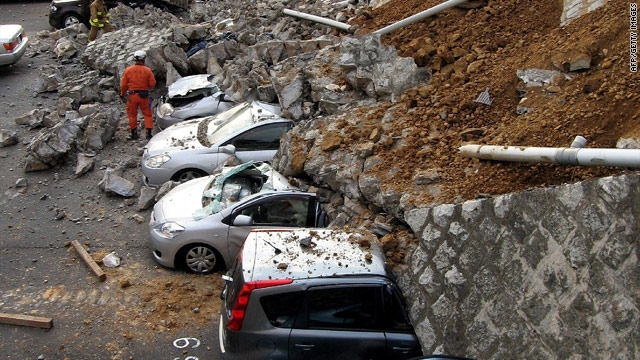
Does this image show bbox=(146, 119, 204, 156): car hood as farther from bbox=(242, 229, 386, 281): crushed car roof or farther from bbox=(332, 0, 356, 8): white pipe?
bbox=(332, 0, 356, 8): white pipe

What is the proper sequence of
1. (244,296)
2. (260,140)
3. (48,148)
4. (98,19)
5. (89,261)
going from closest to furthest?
(244,296) < (89,261) < (260,140) < (48,148) < (98,19)

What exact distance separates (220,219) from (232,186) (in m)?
0.73

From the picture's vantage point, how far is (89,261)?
7992 millimetres

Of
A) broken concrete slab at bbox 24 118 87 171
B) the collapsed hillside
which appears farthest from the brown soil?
broken concrete slab at bbox 24 118 87 171

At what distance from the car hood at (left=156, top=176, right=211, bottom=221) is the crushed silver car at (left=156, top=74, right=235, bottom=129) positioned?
3.46m

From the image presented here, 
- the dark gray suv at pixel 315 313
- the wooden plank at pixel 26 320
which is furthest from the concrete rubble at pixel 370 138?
the wooden plank at pixel 26 320

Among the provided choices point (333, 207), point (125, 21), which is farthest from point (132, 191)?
point (125, 21)

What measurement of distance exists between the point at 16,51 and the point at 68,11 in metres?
3.31

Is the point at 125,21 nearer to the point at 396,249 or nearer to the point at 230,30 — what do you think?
the point at 230,30

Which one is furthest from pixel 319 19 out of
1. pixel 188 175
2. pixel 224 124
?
pixel 188 175

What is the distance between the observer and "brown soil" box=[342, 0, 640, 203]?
20.3ft

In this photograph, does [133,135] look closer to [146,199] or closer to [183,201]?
[146,199]

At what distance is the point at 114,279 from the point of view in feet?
25.5

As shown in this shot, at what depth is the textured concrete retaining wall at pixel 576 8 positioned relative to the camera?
8.13 m
